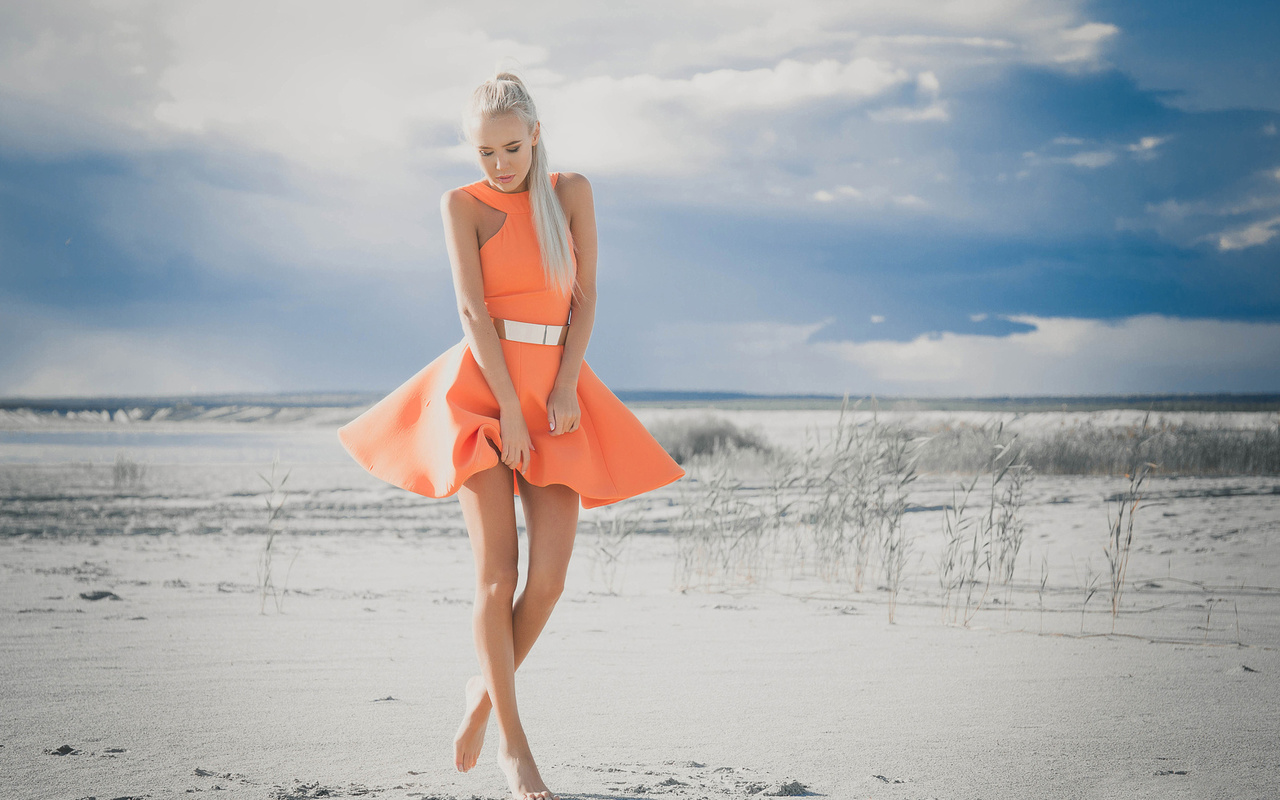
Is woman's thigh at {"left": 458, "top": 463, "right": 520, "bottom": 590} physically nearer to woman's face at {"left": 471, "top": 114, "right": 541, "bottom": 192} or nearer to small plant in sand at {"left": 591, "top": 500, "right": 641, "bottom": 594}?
woman's face at {"left": 471, "top": 114, "right": 541, "bottom": 192}

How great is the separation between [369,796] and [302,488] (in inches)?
418

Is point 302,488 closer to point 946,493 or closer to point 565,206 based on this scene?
point 946,493

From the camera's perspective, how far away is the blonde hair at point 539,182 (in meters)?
2.10

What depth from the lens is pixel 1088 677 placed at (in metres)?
3.29

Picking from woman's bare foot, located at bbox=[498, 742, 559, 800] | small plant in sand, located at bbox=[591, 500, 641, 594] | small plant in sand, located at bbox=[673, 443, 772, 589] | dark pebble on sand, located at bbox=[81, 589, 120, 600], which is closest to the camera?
woman's bare foot, located at bbox=[498, 742, 559, 800]

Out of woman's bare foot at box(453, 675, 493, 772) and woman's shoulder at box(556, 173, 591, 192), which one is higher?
woman's shoulder at box(556, 173, 591, 192)

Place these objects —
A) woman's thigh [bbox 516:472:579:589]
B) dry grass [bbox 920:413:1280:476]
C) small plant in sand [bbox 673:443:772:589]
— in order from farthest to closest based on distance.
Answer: dry grass [bbox 920:413:1280:476] < small plant in sand [bbox 673:443:772:589] < woman's thigh [bbox 516:472:579:589]

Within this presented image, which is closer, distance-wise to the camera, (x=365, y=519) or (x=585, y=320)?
(x=585, y=320)

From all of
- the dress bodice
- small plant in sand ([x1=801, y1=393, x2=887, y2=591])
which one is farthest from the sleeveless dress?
small plant in sand ([x1=801, y1=393, x2=887, y2=591])

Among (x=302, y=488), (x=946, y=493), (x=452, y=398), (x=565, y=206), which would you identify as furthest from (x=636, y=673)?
(x=302, y=488)

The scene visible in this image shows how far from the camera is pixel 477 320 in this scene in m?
2.10

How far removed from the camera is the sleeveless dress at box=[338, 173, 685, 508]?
6.91 feet

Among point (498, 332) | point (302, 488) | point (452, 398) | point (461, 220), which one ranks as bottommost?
point (302, 488)

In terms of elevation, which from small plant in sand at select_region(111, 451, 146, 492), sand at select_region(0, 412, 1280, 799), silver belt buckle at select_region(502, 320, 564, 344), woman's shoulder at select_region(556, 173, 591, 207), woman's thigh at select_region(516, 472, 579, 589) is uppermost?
woman's shoulder at select_region(556, 173, 591, 207)
